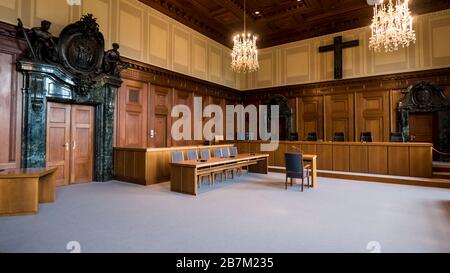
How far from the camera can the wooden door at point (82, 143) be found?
6055 millimetres

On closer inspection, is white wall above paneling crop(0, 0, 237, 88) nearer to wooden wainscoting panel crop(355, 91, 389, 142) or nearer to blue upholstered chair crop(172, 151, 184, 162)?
blue upholstered chair crop(172, 151, 184, 162)

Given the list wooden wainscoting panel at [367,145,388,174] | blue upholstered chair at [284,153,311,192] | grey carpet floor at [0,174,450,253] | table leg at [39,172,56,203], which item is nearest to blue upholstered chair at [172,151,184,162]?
grey carpet floor at [0,174,450,253]

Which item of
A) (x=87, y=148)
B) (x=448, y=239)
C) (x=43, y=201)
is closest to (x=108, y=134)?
(x=87, y=148)

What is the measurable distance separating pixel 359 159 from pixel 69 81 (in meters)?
8.23

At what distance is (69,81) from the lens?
5.67 meters

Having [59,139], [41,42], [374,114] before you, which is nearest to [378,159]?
[374,114]

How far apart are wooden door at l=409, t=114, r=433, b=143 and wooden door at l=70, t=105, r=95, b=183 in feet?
34.9

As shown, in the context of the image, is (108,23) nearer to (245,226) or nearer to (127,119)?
(127,119)

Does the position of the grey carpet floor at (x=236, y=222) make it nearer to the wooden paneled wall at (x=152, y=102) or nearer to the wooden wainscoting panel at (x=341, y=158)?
the wooden wainscoting panel at (x=341, y=158)

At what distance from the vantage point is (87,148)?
6.32 meters

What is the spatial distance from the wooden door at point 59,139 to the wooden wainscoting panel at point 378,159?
8366mm

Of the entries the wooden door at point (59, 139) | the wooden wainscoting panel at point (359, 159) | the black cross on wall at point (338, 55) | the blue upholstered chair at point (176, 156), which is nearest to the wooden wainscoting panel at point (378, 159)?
the wooden wainscoting panel at point (359, 159)

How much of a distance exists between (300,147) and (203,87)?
4.68 meters
